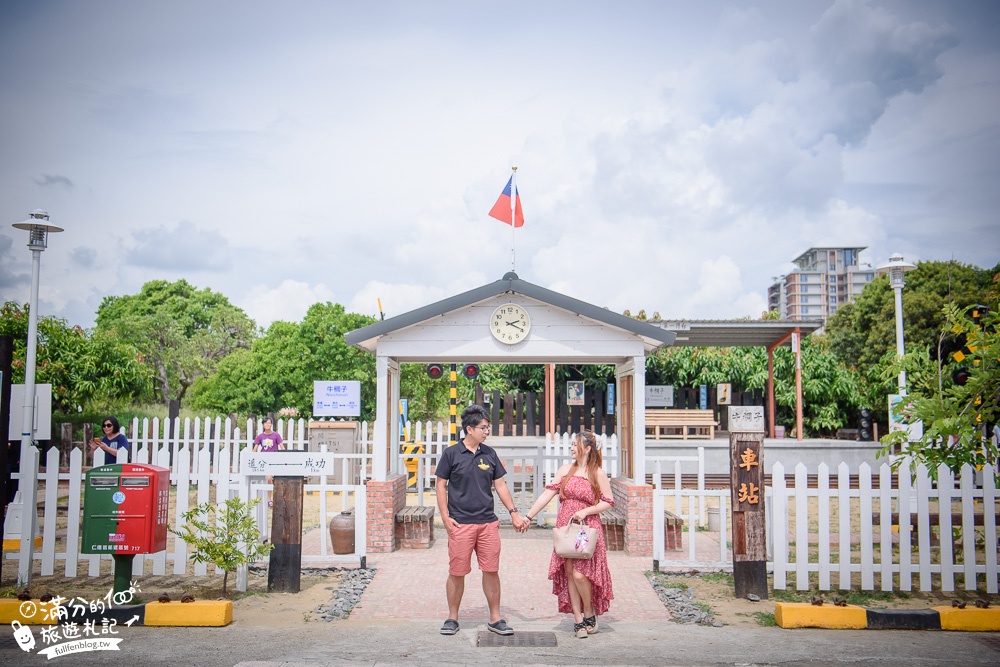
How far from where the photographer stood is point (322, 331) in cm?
Result: 2820

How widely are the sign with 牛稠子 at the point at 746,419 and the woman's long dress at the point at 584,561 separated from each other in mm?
1910

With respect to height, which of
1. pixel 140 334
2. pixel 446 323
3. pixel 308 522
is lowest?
pixel 308 522

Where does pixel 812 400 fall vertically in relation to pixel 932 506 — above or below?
above

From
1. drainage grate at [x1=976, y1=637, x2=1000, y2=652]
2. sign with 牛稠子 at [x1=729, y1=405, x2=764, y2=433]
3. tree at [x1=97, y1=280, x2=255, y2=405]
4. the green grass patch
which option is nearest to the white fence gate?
sign with 牛稠子 at [x1=729, y1=405, x2=764, y2=433]

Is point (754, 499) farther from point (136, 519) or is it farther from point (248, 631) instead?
point (136, 519)

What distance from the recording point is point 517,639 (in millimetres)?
6418

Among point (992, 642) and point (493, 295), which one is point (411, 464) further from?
point (992, 642)

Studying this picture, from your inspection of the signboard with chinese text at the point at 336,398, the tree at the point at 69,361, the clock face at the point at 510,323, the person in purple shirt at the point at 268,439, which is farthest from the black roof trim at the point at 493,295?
the tree at the point at 69,361

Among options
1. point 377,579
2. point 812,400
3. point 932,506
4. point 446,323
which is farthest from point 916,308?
point 377,579

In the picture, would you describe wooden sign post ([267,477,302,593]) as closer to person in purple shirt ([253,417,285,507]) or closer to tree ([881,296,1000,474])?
tree ([881,296,1000,474])

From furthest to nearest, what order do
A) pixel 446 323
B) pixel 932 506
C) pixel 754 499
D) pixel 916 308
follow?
1. pixel 916 308
2. pixel 932 506
3. pixel 446 323
4. pixel 754 499

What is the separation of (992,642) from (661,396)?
17026 millimetres

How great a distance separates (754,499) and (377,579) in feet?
13.7

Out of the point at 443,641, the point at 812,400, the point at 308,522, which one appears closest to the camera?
the point at 443,641
